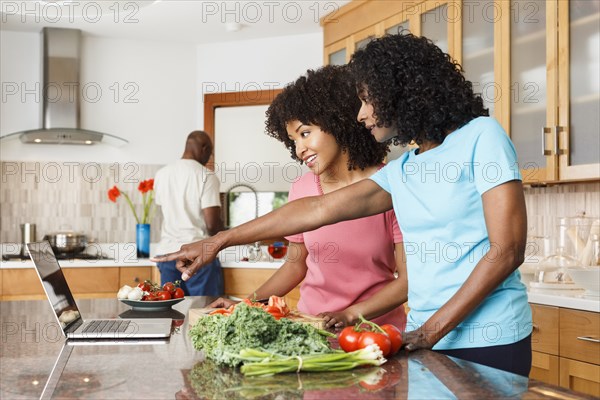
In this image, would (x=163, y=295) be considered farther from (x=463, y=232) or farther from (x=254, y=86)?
(x=254, y=86)

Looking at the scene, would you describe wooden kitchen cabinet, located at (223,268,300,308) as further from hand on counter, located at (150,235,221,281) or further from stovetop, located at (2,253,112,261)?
hand on counter, located at (150,235,221,281)

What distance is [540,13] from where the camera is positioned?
308 centimetres

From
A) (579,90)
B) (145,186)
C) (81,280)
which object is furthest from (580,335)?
(145,186)

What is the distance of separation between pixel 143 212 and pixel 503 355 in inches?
163

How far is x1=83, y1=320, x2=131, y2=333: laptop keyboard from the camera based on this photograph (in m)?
1.66

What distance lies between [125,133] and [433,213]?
416 centimetres

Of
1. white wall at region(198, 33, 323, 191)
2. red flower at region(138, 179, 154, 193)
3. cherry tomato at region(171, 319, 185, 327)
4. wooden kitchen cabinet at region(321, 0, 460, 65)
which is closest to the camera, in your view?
cherry tomato at region(171, 319, 185, 327)

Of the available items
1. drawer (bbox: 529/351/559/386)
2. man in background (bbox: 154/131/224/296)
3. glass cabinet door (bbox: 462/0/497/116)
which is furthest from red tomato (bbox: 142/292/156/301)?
man in background (bbox: 154/131/224/296)

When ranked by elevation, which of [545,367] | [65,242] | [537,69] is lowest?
[545,367]

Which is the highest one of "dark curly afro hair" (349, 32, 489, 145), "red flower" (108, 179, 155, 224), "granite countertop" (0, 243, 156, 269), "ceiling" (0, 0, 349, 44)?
"ceiling" (0, 0, 349, 44)

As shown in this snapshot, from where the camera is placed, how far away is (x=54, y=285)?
1731 millimetres

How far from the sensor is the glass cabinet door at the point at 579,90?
2844 mm

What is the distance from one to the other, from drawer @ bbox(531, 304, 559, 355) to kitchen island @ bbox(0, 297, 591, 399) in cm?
152

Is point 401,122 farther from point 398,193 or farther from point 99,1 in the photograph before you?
point 99,1
